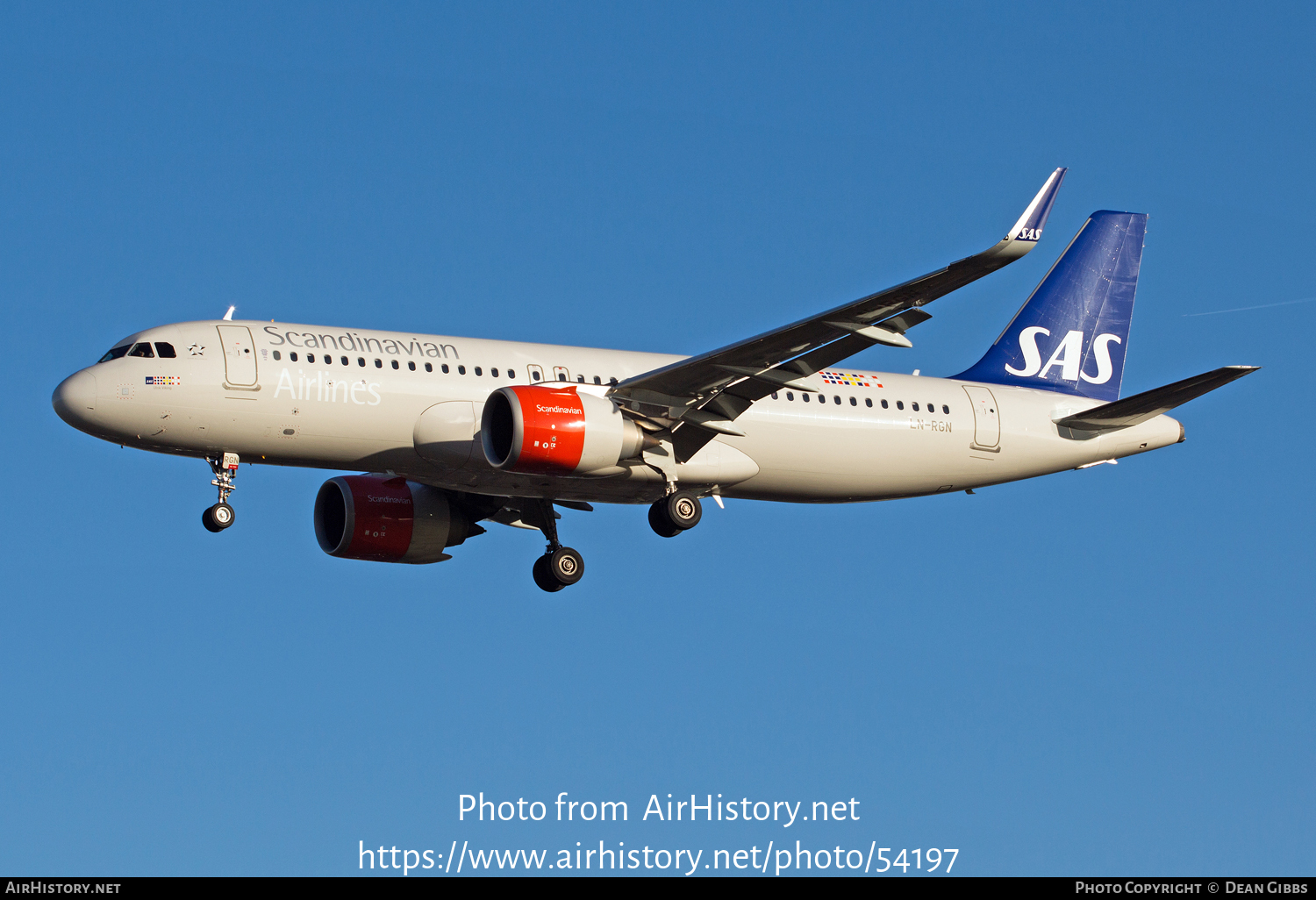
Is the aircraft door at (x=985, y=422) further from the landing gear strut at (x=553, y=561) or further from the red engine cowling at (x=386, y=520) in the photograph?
the red engine cowling at (x=386, y=520)

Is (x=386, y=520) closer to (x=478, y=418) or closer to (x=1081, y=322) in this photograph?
A: (x=478, y=418)

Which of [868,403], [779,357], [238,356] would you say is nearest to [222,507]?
[238,356]

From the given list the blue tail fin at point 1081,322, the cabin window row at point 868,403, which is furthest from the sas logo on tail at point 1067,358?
the cabin window row at point 868,403

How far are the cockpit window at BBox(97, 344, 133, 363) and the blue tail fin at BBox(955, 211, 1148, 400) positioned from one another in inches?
787

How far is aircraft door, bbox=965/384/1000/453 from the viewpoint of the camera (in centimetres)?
4088

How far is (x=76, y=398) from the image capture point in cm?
3409

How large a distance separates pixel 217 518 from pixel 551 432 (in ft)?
22.7

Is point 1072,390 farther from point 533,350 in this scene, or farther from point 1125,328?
point 533,350

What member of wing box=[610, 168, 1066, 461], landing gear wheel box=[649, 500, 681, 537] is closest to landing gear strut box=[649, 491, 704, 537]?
landing gear wheel box=[649, 500, 681, 537]

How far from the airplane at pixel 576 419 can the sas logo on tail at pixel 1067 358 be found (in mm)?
391

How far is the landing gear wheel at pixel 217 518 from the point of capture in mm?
35094

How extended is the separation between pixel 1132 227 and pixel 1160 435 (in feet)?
23.7

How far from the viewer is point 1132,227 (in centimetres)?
4653
